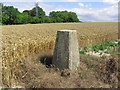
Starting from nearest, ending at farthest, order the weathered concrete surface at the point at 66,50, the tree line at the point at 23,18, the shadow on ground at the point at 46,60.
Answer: the weathered concrete surface at the point at 66,50
the shadow on ground at the point at 46,60
the tree line at the point at 23,18

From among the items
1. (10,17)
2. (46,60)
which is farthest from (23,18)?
(46,60)

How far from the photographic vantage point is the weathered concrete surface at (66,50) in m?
4.81

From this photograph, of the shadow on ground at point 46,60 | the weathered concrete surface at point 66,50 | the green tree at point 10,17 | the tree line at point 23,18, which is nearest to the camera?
the weathered concrete surface at point 66,50

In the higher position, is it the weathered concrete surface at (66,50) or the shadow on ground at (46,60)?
the weathered concrete surface at (66,50)

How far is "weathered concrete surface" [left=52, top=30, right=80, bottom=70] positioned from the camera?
4809 mm

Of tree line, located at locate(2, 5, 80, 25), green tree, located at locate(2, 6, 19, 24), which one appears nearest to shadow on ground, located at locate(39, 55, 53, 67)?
tree line, located at locate(2, 5, 80, 25)

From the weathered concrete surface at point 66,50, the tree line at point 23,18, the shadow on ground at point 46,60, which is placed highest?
the tree line at point 23,18

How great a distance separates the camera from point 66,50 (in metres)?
4.82

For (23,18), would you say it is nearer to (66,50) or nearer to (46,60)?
(46,60)

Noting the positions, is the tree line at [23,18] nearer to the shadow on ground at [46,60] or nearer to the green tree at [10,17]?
the green tree at [10,17]

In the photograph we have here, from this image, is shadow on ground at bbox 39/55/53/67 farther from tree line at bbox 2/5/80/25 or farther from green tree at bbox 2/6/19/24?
green tree at bbox 2/6/19/24

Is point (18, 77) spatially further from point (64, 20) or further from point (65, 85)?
point (64, 20)

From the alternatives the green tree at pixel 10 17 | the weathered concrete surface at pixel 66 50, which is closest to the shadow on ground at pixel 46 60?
the weathered concrete surface at pixel 66 50

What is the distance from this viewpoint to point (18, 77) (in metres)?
4.59
